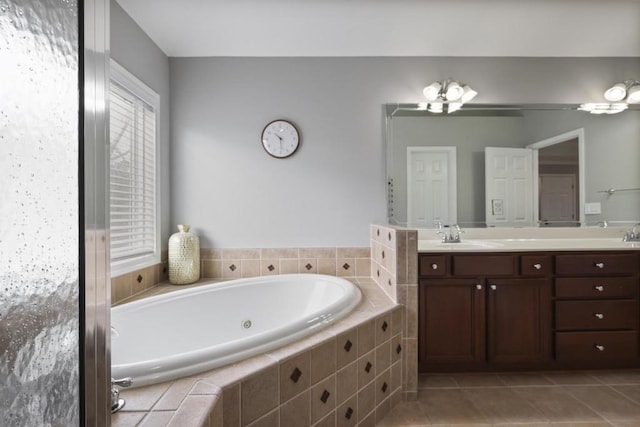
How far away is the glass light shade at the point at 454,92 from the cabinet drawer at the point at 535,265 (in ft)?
4.26

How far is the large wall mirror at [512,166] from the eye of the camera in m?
2.52

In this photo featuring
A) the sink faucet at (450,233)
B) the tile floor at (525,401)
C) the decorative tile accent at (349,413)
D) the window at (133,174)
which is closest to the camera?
the decorative tile accent at (349,413)

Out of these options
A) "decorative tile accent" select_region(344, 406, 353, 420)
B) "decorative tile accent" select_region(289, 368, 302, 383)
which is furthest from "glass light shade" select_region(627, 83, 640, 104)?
"decorative tile accent" select_region(289, 368, 302, 383)

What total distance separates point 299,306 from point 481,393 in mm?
1234

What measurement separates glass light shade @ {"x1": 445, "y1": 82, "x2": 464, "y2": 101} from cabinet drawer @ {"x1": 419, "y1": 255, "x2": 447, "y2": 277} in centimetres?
130

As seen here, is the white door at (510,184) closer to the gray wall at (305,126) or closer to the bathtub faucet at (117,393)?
the gray wall at (305,126)

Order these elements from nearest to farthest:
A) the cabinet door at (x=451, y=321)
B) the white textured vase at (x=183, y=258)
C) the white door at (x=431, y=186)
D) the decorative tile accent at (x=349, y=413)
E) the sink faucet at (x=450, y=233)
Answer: the decorative tile accent at (x=349, y=413)
the cabinet door at (x=451, y=321)
the white textured vase at (x=183, y=258)
the sink faucet at (x=450, y=233)
the white door at (x=431, y=186)

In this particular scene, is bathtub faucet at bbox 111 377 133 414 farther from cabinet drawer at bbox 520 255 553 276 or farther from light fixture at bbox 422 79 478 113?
light fixture at bbox 422 79 478 113

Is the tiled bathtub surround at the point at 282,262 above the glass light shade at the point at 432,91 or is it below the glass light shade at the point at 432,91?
below

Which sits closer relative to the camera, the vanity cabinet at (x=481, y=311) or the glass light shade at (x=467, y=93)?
the vanity cabinet at (x=481, y=311)

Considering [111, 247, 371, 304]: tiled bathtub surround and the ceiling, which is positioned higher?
the ceiling

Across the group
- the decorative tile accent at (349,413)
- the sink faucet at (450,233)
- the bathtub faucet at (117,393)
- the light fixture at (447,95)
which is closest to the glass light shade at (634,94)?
the light fixture at (447,95)

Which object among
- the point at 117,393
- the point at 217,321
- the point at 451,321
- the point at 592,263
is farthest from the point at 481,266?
the point at 117,393

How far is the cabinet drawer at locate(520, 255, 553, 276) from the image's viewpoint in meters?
2.07
